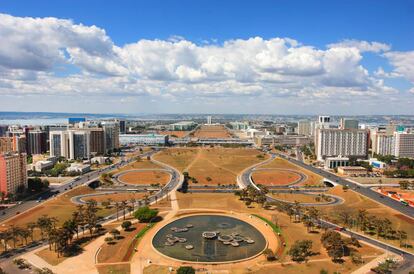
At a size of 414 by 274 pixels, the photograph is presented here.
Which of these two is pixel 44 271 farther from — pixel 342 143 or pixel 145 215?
pixel 342 143

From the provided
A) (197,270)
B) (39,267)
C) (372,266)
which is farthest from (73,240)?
(372,266)

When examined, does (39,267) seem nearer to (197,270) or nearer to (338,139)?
(197,270)

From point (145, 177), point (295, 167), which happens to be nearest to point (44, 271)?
point (145, 177)

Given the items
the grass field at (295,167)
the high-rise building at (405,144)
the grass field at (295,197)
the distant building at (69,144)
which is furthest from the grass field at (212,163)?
the high-rise building at (405,144)

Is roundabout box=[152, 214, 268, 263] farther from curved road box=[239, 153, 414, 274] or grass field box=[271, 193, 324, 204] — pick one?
grass field box=[271, 193, 324, 204]

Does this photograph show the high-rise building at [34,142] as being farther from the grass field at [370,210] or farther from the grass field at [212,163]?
the grass field at [370,210]
